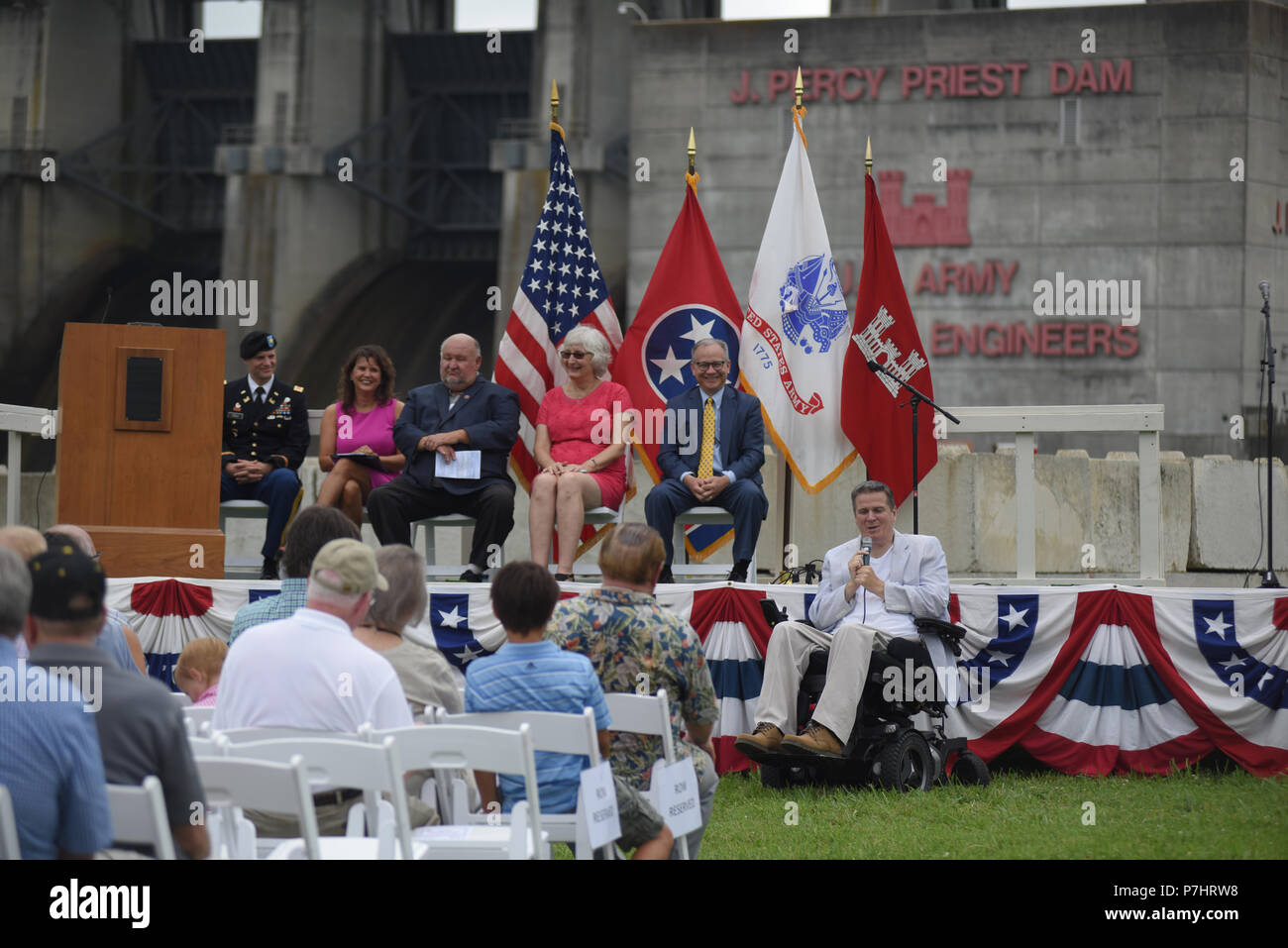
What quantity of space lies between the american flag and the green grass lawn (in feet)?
Answer: 9.93

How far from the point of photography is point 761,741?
7125mm

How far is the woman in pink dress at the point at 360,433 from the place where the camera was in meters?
8.92

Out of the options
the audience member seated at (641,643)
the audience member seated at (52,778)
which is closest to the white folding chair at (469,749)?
the audience member seated at (52,778)

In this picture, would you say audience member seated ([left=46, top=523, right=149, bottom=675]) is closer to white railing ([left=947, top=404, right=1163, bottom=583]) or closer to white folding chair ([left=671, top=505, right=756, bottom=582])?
white folding chair ([left=671, top=505, right=756, bottom=582])

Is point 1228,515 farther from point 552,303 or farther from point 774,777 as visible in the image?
point 774,777

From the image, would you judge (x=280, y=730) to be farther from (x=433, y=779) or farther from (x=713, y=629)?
(x=713, y=629)

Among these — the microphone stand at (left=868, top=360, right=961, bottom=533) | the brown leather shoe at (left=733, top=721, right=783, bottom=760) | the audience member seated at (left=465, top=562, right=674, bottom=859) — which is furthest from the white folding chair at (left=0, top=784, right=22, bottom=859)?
the microphone stand at (left=868, top=360, right=961, bottom=533)

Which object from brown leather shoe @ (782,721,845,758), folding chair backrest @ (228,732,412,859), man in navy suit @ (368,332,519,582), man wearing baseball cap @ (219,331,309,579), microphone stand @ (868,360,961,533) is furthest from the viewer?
man wearing baseball cap @ (219,331,309,579)

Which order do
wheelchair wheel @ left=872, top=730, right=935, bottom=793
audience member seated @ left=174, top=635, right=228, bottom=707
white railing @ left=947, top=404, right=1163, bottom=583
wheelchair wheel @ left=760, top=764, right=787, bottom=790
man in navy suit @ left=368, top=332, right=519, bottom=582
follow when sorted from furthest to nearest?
white railing @ left=947, top=404, right=1163, bottom=583
man in navy suit @ left=368, top=332, right=519, bottom=582
wheelchair wheel @ left=760, top=764, right=787, bottom=790
wheelchair wheel @ left=872, top=730, right=935, bottom=793
audience member seated @ left=174, top=635, right=228, bottom=707

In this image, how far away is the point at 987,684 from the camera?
26.2ft

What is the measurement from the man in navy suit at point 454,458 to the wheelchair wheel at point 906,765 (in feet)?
8.29

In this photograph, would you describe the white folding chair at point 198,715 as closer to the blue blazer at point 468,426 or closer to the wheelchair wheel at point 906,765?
the wheelchair wheel at point 906,765

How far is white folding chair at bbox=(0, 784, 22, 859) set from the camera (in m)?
3.08

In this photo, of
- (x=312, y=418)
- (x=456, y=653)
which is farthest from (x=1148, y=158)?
(x=456, y=653)
